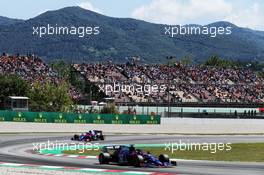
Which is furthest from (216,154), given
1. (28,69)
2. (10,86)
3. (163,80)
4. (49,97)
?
(163,80)

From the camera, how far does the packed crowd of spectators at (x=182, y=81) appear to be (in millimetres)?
77625

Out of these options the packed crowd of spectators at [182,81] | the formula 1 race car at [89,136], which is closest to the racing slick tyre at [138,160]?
the formula 1 race car at [89,136]

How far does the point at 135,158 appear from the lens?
21250 mm

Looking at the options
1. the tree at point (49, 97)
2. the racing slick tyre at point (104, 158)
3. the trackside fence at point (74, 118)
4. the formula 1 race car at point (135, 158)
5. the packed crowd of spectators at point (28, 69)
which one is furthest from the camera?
the packed crowd of spectators at point (28, 69)

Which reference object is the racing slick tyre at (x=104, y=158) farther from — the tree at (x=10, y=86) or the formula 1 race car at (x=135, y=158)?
the tree at (x=10, y=86)

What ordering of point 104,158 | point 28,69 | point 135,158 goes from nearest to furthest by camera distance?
point 135,158 < point 104,158 < point 28,69

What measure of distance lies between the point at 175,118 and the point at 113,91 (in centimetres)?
2401

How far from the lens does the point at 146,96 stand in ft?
248

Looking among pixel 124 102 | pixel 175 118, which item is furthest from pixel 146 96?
pixel 175 118

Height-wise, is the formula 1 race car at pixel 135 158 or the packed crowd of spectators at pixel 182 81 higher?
the packed crowd of spectators at pixel 182 81

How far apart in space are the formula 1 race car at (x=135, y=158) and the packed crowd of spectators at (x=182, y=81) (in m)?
Answer: 51.9

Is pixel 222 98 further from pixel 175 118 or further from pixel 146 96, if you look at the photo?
pixel 175 118

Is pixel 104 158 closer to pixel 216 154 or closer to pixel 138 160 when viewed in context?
pixel 138 160

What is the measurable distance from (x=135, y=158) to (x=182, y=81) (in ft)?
215
